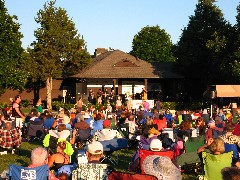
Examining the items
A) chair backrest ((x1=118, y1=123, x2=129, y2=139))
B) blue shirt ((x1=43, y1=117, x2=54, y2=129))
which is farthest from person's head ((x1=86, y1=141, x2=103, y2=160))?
blue shirt ((x1=43, y1=117, x2=54, y2=129))

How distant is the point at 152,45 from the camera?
81.1 m

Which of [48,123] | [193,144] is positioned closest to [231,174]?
[193,144]

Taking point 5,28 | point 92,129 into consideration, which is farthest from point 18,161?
point 5,28

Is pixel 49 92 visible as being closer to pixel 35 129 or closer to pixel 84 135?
pixel 35 129

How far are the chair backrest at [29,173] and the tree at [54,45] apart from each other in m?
36.4

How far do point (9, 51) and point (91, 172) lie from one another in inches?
1309

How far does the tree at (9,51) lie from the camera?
39312 mm

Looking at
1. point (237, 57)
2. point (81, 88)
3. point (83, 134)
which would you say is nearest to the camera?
point (83, 134)

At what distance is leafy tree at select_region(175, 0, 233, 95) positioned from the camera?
4444 centimetres

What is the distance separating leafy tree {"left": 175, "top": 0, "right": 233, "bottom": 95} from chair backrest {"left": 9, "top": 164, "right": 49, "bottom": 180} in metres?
36.5

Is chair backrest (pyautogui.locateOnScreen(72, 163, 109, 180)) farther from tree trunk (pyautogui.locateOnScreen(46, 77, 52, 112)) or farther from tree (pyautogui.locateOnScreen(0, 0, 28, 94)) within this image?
tree trunk (pyautogui.locateOnScreen(46, 77, 52, 112))

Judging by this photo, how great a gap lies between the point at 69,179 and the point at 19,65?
35289mm

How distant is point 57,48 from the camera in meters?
45.1

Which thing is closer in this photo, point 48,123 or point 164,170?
point 164,170
